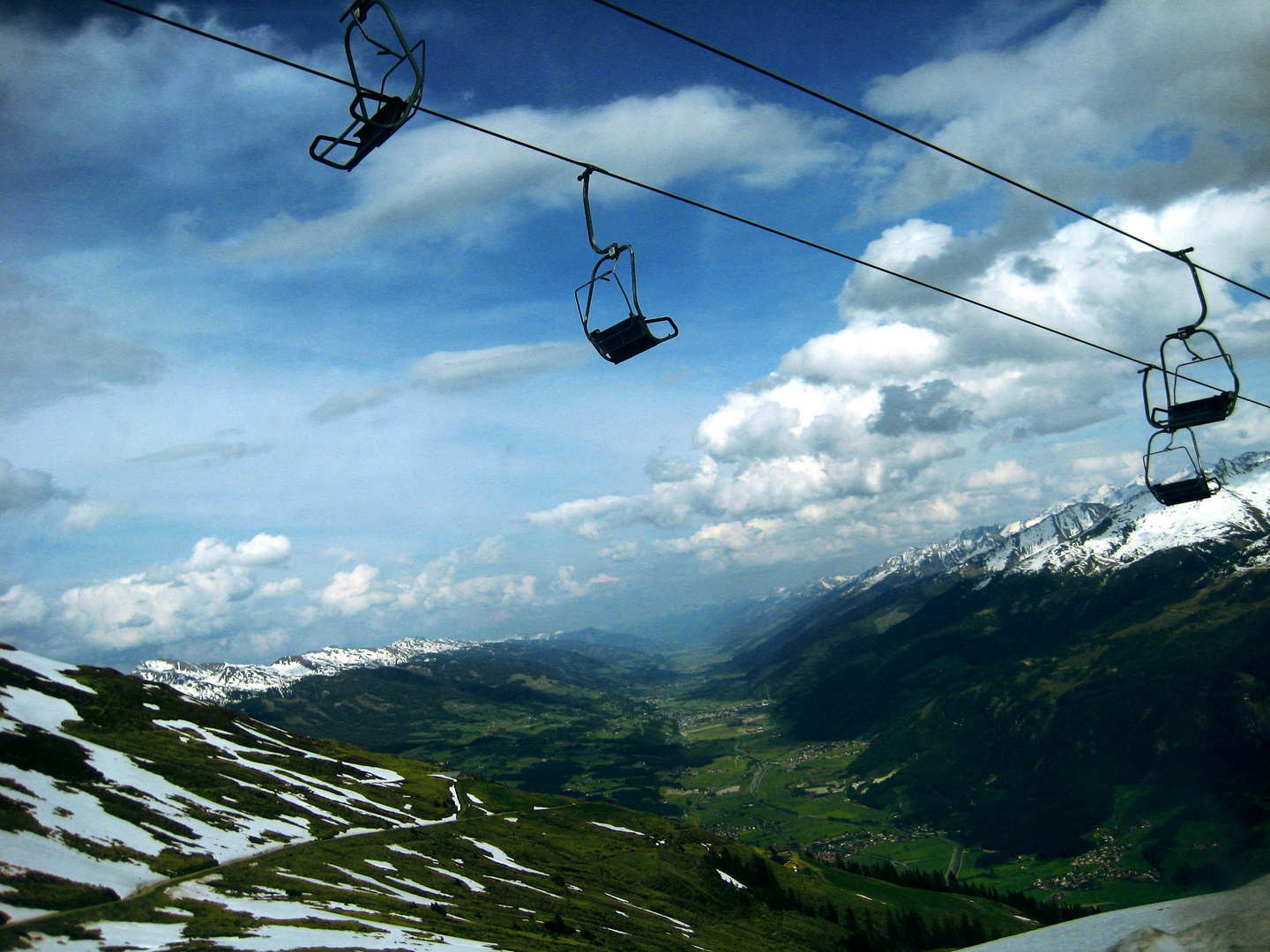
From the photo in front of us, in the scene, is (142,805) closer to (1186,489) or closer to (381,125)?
(381,125)

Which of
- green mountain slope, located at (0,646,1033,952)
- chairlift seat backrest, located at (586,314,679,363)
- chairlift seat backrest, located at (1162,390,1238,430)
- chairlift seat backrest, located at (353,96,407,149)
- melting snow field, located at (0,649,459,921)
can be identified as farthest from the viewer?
melting snow field, located at (0,649,459,921)

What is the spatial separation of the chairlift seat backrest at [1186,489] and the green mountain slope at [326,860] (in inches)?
2109

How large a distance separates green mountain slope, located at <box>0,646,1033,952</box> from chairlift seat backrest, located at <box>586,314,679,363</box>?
157 feet

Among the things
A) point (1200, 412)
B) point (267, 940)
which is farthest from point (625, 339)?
point (267, 940)

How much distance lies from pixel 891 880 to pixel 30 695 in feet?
615

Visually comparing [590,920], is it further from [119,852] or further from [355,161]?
[355,161]

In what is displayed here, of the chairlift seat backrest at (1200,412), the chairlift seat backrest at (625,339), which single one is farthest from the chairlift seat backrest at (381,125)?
the chairlift seat backrest at (1200,412)

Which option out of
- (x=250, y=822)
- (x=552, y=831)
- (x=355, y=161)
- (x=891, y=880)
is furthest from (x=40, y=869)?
(x=891, y=880)

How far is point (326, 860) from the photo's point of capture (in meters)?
82.5

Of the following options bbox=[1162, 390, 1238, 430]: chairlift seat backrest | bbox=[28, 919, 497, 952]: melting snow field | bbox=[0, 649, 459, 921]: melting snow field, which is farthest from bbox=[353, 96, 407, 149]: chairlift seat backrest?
bbox=[0, 649, 459, 921]: melting snow field

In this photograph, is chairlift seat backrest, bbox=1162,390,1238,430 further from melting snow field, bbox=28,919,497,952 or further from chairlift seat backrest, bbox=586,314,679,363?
melting snow field, bbox=28,919,497,952

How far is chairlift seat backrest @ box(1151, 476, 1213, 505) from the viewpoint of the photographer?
1030 inches

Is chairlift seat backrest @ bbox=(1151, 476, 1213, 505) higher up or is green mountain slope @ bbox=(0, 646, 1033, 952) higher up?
chairlift seat backrest @ bbox=(1151, 476, 1213, 505)

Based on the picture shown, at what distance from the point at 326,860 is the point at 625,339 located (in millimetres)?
88149
